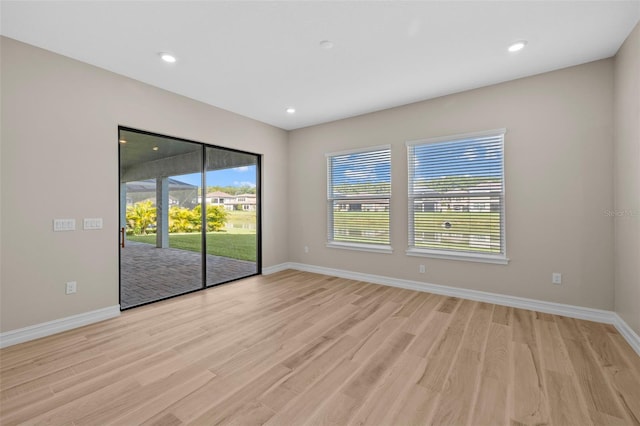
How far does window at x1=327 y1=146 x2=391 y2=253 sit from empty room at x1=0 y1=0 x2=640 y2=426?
54mm

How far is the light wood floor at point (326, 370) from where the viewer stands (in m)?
1.71

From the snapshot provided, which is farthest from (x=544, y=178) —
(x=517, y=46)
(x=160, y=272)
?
(x=160, y=272)

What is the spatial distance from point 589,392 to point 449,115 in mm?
3363

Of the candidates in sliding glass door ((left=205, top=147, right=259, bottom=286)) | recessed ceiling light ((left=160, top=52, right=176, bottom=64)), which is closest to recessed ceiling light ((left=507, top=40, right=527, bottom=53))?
recessed ceiling light ((left=160, top=52, right=176, bottom=64))

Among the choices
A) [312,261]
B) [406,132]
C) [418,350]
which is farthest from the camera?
[312,261]

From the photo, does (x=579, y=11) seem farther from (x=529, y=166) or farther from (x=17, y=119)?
(x=17, y=119)

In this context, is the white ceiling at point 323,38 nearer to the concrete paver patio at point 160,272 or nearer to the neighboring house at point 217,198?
the neighboring house at point 217,198

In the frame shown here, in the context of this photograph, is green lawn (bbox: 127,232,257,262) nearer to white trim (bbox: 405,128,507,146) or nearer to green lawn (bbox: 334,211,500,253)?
green lawn (bbox: 334,211,500,253)

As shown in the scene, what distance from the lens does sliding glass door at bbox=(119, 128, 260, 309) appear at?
11.7 ft

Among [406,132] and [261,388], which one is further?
[406,132]

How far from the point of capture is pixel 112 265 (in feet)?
10.7

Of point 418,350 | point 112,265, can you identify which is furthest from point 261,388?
point 112,265

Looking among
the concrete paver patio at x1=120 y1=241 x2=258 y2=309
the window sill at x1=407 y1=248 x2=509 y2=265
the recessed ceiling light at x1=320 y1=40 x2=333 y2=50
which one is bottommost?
the concrete paver patio at x1=120 y1=241 x2=258 y2=309

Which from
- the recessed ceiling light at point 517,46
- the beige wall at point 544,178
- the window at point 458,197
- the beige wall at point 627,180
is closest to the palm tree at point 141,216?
the beige wall at point 544,178
